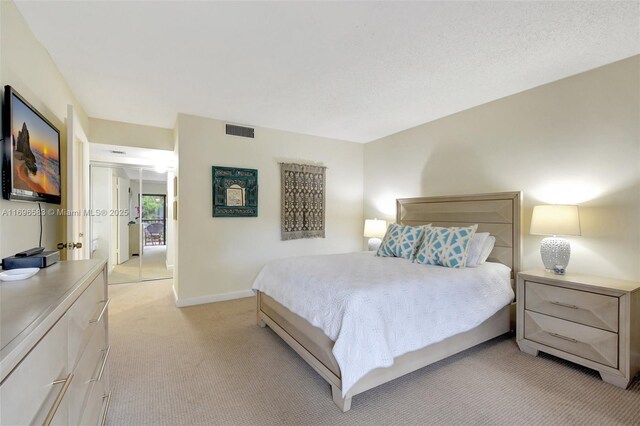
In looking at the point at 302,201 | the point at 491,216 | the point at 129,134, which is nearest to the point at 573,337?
the point at 491,216

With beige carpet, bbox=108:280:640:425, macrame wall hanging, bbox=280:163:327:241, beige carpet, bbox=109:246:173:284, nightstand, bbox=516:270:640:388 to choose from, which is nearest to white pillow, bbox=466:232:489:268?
nightstand, bbox=516:270:640:388

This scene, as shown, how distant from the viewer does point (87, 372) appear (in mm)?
1273

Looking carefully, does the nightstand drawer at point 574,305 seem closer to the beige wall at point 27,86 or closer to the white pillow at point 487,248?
the white pillow at point 487,248

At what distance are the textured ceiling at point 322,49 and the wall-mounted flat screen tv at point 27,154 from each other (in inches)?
28.0

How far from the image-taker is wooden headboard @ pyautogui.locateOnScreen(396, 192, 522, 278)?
9.78 ft

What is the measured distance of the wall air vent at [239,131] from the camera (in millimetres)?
4066

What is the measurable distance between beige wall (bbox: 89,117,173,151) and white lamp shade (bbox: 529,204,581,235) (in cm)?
470

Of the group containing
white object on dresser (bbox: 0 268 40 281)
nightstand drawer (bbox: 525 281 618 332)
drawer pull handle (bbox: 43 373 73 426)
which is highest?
white object on dresser (bbox: 0 268 40 281)

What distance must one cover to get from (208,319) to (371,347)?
224cm

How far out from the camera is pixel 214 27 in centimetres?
201

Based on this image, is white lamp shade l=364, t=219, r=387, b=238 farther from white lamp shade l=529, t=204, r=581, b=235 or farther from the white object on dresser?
the white object on dresser

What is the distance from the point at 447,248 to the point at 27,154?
3282mm

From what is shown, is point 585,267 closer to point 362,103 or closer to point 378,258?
point 378,258

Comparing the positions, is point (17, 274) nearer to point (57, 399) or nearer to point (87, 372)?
point (87, 372)
